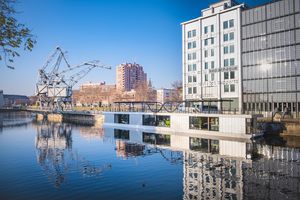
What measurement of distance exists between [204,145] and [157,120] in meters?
21.2

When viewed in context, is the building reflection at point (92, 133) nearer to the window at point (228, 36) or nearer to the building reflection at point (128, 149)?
the building reflection at point (128, 149)

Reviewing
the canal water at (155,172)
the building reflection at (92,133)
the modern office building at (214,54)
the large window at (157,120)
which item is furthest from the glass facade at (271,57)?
the building reflection at (92,133)

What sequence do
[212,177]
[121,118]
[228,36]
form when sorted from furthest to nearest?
[228,36], [121,118], [212,177]

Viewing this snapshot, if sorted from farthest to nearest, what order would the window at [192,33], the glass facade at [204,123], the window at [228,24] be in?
the window at [192,33]
the window at [228,24]
the glass facade at [204,123]

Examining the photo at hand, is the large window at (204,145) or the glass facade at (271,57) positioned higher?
the glass facade at (271,57)

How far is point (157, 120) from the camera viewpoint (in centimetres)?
6247

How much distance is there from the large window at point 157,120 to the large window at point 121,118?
741 centimetres

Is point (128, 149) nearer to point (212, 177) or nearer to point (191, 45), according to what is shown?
point (212, 177)

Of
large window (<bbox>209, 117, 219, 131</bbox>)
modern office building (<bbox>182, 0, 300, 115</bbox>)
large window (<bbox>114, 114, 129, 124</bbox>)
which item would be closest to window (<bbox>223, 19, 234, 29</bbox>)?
modern office building (<bbox>182, 0, 300, 115</bbox>)

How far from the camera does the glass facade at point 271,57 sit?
7269cm

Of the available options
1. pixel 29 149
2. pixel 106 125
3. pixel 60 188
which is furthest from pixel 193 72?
pixel 60 188

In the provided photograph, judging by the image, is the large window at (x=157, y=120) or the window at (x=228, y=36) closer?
the large window at (x=157, y=120)

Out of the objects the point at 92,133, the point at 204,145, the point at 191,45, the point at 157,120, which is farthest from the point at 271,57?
the point at 92,133

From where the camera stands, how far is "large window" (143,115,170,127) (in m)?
59.9
